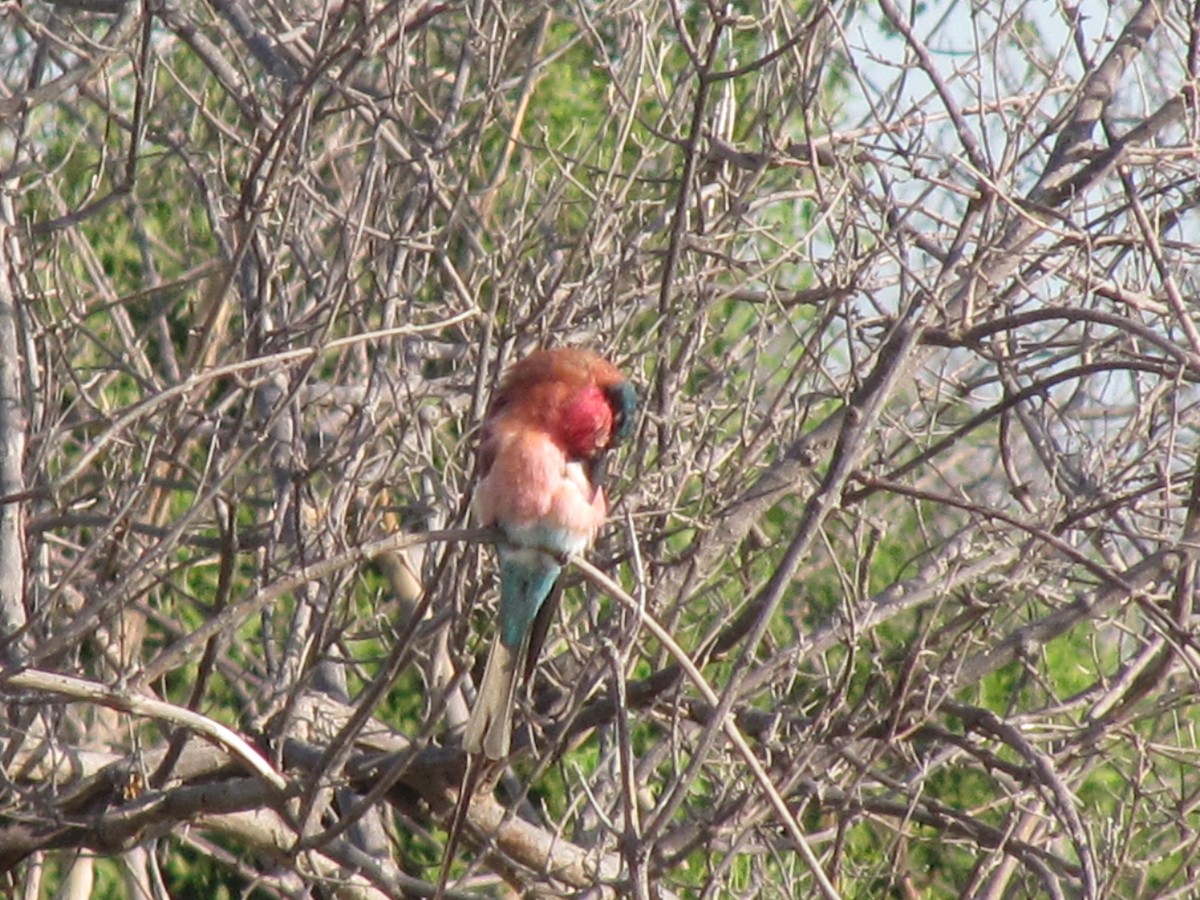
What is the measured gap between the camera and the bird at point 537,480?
147 inches

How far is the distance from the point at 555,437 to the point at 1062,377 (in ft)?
3.26

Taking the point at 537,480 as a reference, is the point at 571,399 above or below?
above

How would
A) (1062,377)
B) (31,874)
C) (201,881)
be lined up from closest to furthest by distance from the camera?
(1062,377) → (31,874) → (201,881)

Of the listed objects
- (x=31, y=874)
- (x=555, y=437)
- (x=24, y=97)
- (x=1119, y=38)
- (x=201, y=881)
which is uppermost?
(x=1119, y=38)

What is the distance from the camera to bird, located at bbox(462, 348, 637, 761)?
374cm

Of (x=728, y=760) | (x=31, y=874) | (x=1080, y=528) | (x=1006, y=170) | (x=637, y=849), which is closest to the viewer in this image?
(x=637, y=849)

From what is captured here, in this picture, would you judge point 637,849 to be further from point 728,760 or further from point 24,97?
point 24,97

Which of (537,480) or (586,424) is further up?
(586,424)

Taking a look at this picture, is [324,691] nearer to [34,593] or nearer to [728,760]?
[34,593]

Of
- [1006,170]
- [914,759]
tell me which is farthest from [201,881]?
[1006,170]

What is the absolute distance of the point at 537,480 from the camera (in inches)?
148

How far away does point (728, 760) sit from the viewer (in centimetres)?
458

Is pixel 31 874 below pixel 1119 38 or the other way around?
below

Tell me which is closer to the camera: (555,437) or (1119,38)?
(555,437)
